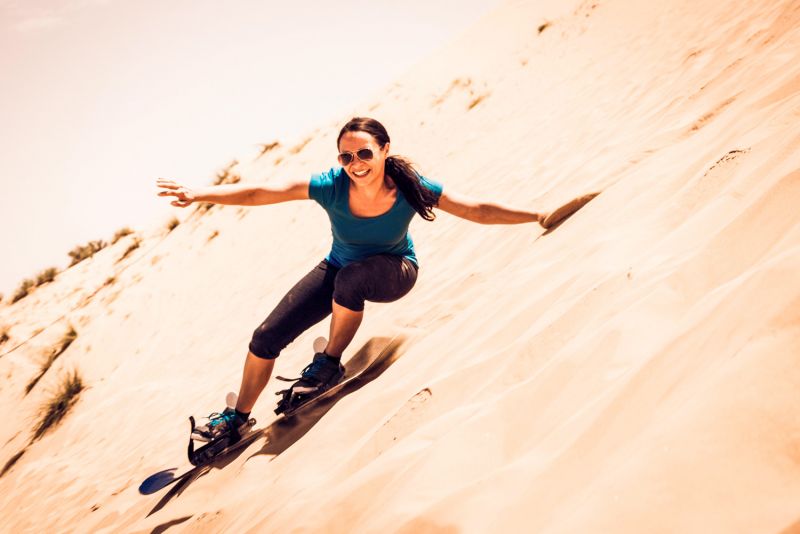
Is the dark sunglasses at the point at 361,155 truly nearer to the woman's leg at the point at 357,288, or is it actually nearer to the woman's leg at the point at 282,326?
the woman's leg at the point at 357,288

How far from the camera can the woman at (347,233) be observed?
2.59 m

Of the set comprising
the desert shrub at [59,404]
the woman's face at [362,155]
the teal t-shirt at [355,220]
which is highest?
the woman's face at [362,155]

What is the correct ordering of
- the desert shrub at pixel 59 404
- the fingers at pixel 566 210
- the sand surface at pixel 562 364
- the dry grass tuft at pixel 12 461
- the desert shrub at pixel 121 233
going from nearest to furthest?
the sand surface at pixel 562 364
the fingers at pixel 566 210
the dry grass tuft at pixel 12 461
the desert shrub at pixel 59 404
the desert shrub at pixel 121 233

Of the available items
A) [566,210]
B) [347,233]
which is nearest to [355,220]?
[347,233]

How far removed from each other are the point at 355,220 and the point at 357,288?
38 cm

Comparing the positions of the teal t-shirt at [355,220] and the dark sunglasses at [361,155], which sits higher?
the dark sunglasses at [361,155]

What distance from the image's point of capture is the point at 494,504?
3.57 ft

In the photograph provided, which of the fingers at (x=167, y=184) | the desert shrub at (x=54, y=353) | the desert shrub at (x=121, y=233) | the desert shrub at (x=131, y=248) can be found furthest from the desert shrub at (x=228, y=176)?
the fingers at (x=167, y=184)

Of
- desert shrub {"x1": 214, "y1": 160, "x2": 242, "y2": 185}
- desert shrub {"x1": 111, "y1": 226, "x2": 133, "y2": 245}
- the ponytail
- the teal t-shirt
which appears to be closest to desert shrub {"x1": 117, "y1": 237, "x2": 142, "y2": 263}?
desert shrub {"x1": 111, "y1": 226, "x2": 133, "y2": 245}

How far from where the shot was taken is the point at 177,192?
8.41ft

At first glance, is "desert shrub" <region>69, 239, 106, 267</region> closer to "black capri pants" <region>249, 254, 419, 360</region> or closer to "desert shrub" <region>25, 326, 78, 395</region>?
"desert shrub" <region>25, 326, 78, 395</region>

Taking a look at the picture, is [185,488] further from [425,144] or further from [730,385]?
[425,144]

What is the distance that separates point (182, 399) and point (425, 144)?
5849 mm

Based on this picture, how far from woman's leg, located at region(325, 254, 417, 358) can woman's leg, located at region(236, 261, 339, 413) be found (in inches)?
7.7
